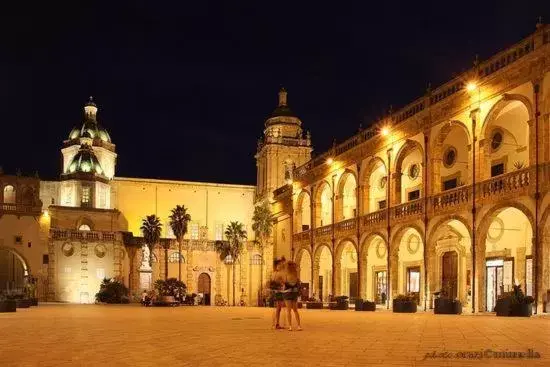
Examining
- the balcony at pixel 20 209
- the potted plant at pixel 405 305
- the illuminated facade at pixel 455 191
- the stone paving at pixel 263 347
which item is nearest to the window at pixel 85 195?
the balcony at pixel 20 209

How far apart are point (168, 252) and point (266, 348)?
6439 cm

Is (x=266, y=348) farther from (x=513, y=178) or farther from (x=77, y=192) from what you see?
(x=77, y=192)

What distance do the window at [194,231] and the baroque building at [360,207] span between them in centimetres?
25

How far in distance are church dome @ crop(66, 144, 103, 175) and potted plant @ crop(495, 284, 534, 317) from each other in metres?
60.4

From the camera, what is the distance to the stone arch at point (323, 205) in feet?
167

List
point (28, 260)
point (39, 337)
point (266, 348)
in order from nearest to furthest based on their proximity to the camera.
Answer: point (266, 348) < point (39, 337) < point (28, 260)

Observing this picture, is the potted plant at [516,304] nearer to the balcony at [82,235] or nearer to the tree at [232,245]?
the balcony at [82,235]

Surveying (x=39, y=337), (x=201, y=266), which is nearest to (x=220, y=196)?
(x=201, y=266)

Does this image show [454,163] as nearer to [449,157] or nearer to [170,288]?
[449,157]

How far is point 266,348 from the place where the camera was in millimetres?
11297

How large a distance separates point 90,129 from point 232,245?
2354cm

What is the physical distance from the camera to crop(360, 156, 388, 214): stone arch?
4228cm

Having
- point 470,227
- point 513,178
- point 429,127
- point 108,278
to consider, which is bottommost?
point 108,278

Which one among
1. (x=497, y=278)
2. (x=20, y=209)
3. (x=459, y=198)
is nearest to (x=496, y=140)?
(x=459, y=198)
